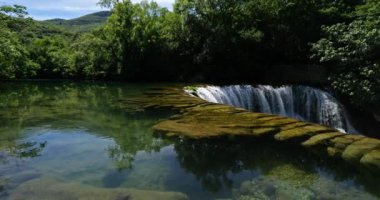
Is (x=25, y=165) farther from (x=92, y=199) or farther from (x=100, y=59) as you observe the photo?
(x=100, y=59)

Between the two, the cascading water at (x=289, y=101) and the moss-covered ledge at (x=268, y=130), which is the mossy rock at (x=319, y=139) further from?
→ the cascading water at (x=289, y=101)

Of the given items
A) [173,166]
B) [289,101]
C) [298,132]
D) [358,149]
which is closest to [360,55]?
[289,101]

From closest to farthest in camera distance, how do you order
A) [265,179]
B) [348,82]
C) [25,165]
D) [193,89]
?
[265,179] < [25,165] < [348,82] < [193,89]

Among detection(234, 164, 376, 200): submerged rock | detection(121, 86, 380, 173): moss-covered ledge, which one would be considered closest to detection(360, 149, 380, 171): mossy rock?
detection(121, 86, 380, 173): moss-covered ledge

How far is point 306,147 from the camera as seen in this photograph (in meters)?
7.82

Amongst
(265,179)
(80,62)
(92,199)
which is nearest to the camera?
(92,199)

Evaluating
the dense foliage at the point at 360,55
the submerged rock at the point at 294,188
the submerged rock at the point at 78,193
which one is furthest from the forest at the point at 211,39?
the submerged rock at the point at 78,193

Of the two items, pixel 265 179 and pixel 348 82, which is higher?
pixel 348 82

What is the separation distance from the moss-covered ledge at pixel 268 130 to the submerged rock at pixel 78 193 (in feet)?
9.67

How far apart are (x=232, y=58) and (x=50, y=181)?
820 inches

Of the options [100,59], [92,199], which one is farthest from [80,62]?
[92,199]

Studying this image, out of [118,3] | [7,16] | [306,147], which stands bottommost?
[306,147]

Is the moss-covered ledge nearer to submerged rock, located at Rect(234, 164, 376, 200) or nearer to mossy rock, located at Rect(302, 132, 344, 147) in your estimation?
mossy rock, located at Rect(302, 132, 344, 147)

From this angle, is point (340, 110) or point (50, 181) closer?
point (50, 181)
